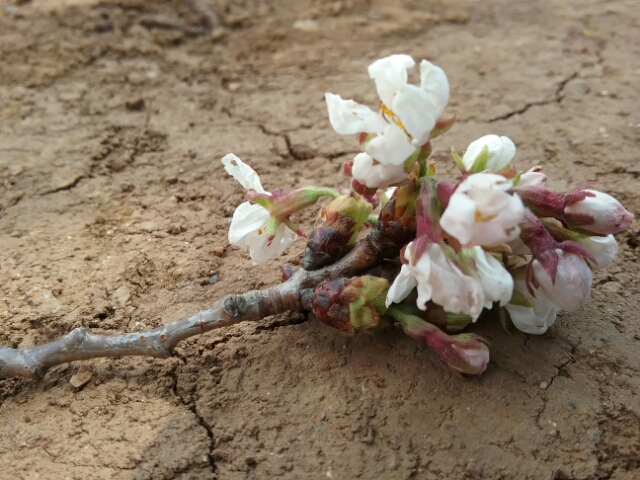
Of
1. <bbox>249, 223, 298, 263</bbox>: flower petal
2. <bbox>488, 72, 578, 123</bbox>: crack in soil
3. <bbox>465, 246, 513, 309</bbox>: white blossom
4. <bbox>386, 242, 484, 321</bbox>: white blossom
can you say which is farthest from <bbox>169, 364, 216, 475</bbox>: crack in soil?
<bbox>488, 72, 578, 123</bbox>: crack in soil

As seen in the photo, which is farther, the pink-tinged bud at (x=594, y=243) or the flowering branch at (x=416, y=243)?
the pink-tinged bud at (x=594, y=243)

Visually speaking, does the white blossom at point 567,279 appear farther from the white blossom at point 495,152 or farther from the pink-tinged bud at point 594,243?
the white blossom at point 495,152

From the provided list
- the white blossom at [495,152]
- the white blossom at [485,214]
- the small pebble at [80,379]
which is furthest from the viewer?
the small pebble at [80,379]

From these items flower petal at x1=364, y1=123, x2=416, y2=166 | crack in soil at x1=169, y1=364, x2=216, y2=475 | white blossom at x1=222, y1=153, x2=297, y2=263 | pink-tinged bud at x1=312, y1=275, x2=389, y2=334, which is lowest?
crack in soil at x1=169, y1=364, x2=216, y2=475

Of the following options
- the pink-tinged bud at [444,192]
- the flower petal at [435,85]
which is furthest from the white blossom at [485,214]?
the flower petal at [435,85]

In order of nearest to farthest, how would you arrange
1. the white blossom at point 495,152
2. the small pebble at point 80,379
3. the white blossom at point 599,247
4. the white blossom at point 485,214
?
the white blossom at point 485,214 < the white blossom at point 599,247 < the white blossom at point 495,152 < the small pebble at point 80,379

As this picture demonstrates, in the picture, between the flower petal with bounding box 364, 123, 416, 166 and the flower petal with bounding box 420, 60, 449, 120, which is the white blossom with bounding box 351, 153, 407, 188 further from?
the flower petal with bounding box 420, 60, 449, 120
